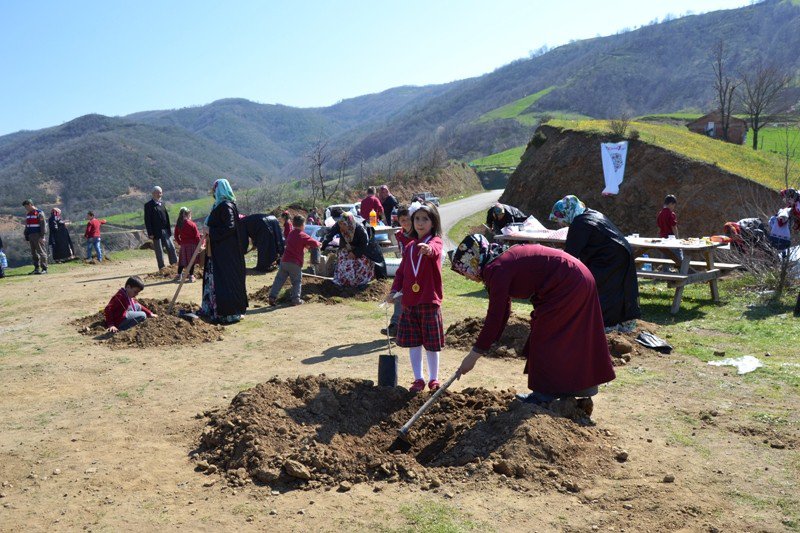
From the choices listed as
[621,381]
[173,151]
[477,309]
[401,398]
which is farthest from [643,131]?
[173,151]

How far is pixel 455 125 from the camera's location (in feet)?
388

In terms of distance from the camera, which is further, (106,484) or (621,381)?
(621,381)

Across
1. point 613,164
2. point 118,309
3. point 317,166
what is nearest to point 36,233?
point 118,309

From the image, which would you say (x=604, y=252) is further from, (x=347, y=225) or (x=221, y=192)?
(x=221, y=192)

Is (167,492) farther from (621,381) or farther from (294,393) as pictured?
(621,381)

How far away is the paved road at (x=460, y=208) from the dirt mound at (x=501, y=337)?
1421cm

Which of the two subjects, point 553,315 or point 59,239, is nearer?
point 553,315

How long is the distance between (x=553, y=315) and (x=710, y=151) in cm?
2037

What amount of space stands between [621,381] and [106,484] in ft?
15.5

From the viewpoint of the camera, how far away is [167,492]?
4.61 m

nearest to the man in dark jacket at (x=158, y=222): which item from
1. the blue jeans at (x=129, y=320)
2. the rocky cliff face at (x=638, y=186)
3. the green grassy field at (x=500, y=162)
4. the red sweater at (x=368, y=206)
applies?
the red sweater at (x=368, y=206)

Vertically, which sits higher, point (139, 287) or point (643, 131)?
point (643, 131)

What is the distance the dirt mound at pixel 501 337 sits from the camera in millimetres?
8000

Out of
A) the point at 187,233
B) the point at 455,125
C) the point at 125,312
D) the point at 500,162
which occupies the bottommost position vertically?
the point at 125,312
